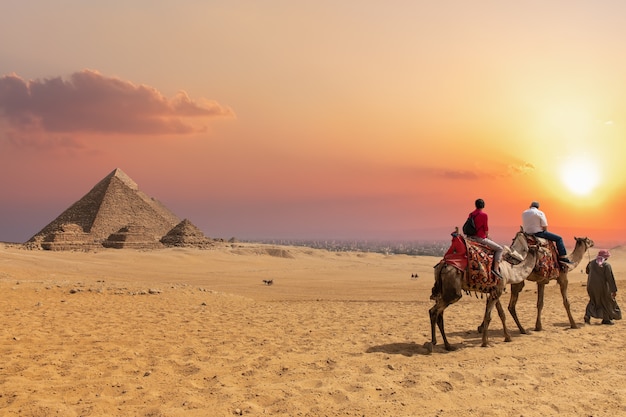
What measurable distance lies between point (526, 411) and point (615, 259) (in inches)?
2850

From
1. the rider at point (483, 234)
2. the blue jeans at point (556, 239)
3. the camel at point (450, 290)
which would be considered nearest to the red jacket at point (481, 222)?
the rider at point (483, 234)

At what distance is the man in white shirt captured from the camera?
1047 centimetres

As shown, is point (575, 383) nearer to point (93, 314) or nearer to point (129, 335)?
point (129, 335)

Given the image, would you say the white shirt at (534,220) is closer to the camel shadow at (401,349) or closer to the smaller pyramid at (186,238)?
the camel shadow at (401,349)

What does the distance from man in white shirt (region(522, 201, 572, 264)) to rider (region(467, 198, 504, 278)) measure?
7.28 feet

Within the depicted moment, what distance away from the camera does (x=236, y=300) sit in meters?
18.2

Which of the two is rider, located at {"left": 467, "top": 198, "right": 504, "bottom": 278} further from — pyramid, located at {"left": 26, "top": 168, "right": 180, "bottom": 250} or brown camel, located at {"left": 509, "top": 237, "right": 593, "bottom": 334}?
pyramid, located at {"left": 26, "top": 168, "right": 180, "bottom": 250}

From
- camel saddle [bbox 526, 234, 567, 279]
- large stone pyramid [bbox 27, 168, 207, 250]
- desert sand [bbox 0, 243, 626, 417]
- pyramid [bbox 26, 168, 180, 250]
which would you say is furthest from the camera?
pyramid [bbox 26, 168, 180, 250]

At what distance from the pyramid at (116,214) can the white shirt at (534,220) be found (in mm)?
65207

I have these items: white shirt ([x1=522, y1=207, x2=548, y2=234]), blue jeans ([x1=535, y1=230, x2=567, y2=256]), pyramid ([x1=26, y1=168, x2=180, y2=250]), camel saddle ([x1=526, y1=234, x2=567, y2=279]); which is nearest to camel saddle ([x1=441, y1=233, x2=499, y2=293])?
camel saddle ([x1=526, y1=234, x2=567, y2=279])

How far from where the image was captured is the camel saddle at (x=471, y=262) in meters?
8.32

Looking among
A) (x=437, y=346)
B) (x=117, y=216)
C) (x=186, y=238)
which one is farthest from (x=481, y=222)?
(x=117, y=216)

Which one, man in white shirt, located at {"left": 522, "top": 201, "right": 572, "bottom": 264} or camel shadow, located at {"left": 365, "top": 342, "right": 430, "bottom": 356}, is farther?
man in white shirt, located at {"left": 522, "top": 201, "right": 572, "bottom": 264}

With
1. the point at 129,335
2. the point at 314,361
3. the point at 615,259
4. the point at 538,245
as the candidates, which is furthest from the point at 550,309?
the point at 615,259
